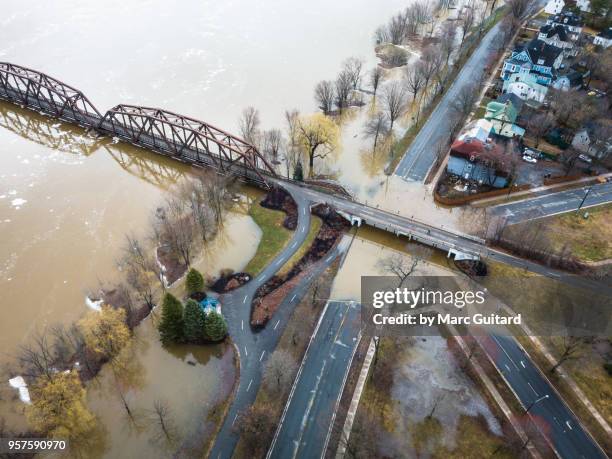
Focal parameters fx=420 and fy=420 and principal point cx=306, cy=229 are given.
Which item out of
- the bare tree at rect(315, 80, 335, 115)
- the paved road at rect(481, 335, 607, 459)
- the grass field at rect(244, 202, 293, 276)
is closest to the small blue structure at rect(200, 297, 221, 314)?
the grass field at rect(244, 202, 293, 276)

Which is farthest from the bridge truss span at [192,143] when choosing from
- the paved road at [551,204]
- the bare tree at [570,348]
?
the bare tree at [570,348]

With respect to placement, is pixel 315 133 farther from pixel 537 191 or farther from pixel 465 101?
pixel 537 191

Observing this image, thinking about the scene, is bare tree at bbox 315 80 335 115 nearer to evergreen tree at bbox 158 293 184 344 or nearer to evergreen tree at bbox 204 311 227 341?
evergreen tree at bbox 204 311 227 341

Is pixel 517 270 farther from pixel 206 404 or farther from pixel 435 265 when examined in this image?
pixel 206 404

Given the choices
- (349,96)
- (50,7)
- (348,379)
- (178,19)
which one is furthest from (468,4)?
(348,379)

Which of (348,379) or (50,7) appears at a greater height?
(50,7)

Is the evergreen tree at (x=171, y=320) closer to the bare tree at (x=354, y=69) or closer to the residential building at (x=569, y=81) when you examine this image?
the bare tree at (x=354, y=69)
